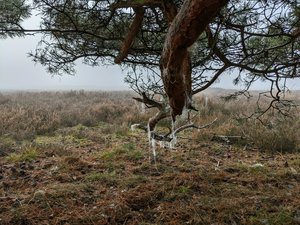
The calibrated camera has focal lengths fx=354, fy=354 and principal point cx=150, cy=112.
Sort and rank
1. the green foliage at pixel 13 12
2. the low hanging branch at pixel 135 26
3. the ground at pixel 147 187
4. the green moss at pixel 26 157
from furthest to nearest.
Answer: the green moss at pixel 26 157 → the green foliage at pixel 13 12 → the low hanging branch at pixel 135 26 → the ground at pixel 147 187

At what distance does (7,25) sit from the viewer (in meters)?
4.53

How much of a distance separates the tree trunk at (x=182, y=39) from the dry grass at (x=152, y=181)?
1.14 meters

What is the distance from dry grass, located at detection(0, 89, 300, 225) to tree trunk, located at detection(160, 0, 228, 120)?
114cm

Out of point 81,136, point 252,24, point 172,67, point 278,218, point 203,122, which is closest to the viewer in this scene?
point 172,67

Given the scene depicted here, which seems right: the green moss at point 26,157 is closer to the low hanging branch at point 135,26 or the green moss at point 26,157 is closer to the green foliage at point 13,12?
the green foliage at point 13,12

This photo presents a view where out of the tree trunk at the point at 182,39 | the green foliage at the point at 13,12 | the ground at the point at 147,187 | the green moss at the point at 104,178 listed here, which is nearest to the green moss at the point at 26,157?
the ground at the point at 147,187

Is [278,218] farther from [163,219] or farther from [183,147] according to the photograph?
[183,147]

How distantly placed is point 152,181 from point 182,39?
7.79ft

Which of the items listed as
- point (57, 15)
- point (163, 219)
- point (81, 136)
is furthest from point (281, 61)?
point (81, 136)

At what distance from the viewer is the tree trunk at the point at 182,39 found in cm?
233

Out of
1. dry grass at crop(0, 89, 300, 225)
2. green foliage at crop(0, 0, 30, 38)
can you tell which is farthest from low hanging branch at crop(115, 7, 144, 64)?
dry grass at crop(0, 89, 300, 225)

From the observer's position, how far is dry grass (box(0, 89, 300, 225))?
137 inches

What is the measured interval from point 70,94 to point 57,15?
15.7m

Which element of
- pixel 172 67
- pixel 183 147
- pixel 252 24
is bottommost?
pixel 183 147
